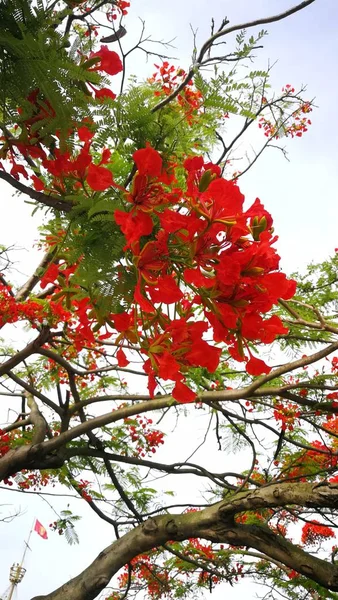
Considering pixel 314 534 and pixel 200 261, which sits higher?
pixel 314 534

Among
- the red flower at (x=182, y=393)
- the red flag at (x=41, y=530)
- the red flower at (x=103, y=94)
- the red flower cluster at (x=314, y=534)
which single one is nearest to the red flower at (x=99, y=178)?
the red flower at (x=103, y=94)

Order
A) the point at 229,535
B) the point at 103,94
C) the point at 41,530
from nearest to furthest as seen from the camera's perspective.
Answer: the point at 103,94 < the point at 229,535 < the point at 41,530

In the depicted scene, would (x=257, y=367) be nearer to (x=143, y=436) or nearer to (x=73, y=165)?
(x=73, y=165)

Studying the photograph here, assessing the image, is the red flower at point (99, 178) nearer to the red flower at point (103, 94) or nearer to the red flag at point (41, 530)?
the red flower at point (103, 94)

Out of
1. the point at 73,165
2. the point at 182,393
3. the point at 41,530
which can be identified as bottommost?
the point at 182,393

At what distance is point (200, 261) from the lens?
897 millimetres

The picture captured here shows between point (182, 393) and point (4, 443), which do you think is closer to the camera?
point (182, 393)

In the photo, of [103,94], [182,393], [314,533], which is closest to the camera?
[182,393]

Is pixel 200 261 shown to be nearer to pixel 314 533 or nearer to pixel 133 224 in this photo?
pixel 133 224

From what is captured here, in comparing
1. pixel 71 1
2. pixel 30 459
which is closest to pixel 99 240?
pixel 71 1

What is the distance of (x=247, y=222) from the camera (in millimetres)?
930

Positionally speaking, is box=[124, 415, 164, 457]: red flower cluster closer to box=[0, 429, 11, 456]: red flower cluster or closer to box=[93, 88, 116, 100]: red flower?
box=[0, 429, 11, 456]: red flower cluster

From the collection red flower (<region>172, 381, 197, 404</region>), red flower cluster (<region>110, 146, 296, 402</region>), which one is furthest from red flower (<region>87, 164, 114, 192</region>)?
red flower (<region>172, 381, 197, 404</region>)

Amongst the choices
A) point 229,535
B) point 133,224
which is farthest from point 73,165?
point 229,535
